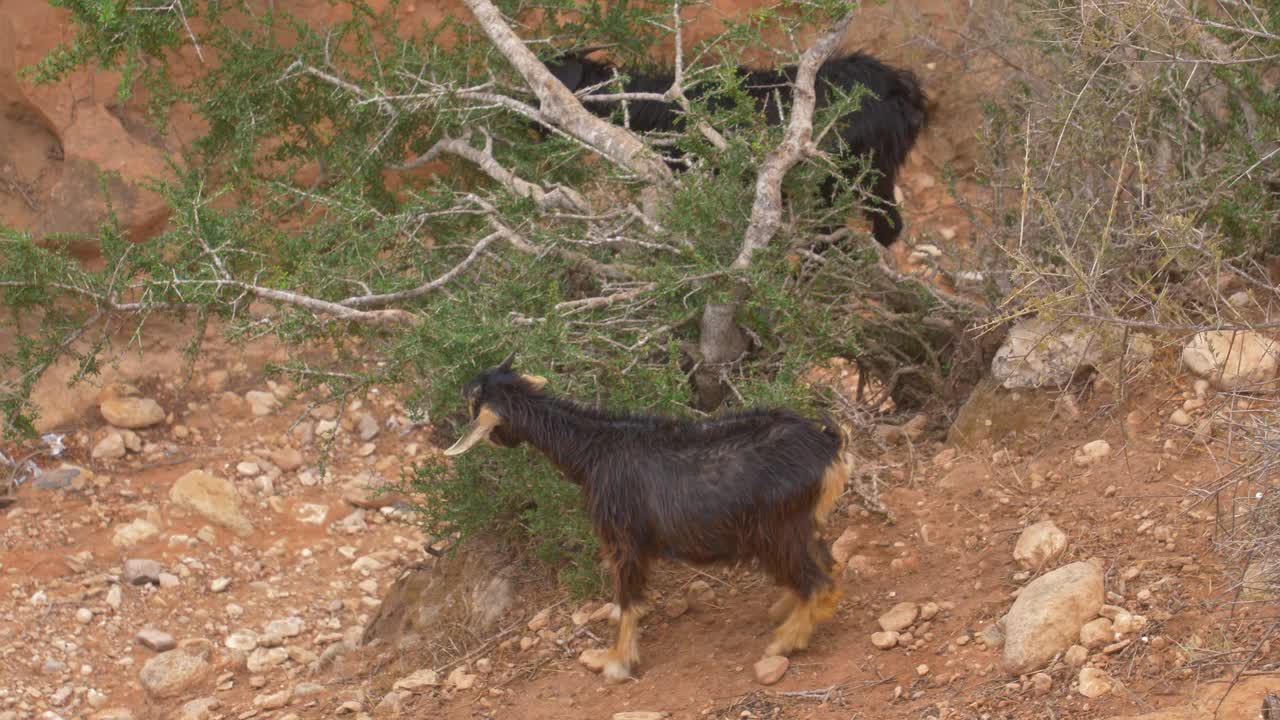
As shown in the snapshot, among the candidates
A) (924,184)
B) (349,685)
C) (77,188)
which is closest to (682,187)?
(349,685)

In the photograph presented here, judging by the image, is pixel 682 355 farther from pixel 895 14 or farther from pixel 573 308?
pixel 895 14

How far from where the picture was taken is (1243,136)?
17.5 ft

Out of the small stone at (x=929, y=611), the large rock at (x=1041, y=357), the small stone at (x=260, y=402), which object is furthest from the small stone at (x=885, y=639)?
the small stone at (x=260, y=402)

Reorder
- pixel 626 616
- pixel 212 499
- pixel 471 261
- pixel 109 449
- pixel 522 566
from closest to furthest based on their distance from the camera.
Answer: pixel 626 616 → pixel 471 261 → pixel 522 566 → pixel 212 499 → pixel 109 449

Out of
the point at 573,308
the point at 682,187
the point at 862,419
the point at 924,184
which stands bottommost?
the point at 924,184

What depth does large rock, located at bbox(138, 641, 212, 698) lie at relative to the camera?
6.02 m

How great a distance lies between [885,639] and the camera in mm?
4305

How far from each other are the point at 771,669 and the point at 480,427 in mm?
1289

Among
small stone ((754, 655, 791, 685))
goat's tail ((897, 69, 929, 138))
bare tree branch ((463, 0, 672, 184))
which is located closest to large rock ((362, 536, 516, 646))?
small stone ((754, 655, 791, 685))

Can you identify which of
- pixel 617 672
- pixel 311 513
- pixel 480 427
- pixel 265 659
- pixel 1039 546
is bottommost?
pixel 311 513

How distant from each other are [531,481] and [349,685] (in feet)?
4.05

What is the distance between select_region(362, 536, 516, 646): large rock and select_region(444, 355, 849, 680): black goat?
1.00m

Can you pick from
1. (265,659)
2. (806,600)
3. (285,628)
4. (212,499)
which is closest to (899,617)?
(806,600)

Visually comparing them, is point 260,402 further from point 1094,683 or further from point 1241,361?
point 1094,683
